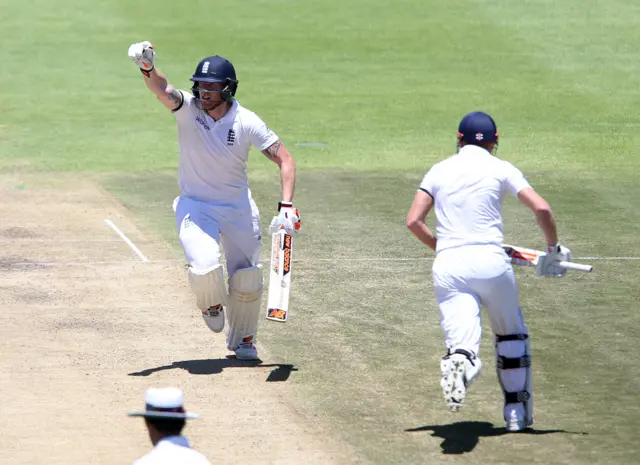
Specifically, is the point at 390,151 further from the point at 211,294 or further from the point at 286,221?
the point at 211,294

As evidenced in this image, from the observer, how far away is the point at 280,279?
34.9ft

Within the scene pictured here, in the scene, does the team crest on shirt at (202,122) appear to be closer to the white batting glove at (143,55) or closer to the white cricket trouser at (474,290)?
the white batting glove at (143,55)

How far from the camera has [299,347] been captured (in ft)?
36.6

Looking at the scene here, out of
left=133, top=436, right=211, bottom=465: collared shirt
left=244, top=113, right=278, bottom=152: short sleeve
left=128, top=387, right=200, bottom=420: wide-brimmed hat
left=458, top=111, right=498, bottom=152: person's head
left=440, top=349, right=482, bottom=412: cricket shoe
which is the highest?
left=458, top=111, right=498, bottom=152: person's head

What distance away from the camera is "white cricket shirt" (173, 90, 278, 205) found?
10.8 metres

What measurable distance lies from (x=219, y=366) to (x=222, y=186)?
1387 millimetres

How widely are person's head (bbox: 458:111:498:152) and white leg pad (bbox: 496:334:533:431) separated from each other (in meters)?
1.28

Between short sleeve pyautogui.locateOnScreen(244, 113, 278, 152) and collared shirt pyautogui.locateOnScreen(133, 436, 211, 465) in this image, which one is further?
short sleeve pyautogui.locateOnScreen(244, 113, 278, 152)

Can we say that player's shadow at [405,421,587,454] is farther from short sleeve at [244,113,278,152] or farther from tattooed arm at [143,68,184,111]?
tattooed arm at [143,68,184,111]

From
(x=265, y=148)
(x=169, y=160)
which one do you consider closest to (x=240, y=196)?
(x=265, y=148)

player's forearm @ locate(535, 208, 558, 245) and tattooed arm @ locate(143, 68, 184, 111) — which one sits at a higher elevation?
tattooed arm @ locate(143, 68, 184, 111)

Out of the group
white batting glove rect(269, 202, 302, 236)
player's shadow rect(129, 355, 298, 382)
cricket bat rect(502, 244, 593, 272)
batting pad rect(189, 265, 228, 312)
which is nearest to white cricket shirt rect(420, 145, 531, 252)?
cricket bat rect(502, 244, 593, 272)

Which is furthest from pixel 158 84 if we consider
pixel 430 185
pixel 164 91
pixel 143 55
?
pixel 430 185

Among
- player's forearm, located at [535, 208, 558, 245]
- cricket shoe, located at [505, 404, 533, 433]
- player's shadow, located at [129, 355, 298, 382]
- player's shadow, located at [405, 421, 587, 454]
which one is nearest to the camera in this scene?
player's shadow, located at [405, 421, 587, 454]
